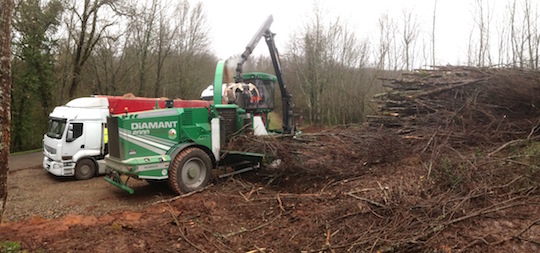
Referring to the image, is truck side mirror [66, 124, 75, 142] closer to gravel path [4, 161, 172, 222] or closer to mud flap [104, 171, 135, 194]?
gravel path [4, 161, 172, 222]

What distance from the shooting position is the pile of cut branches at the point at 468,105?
24.8ft

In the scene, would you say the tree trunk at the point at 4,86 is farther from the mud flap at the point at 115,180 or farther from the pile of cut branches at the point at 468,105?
the pile of cut branches at the point at 468,105

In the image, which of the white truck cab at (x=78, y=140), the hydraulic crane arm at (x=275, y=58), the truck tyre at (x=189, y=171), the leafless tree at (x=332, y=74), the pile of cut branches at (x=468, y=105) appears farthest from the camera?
the leafless tree at (x=332, y=74)

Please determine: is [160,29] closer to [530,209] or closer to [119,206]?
[119,206]

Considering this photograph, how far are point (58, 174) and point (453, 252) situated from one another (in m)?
10.0

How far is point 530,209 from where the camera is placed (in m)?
4.14

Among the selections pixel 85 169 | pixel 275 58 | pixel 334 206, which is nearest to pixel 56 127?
pixel 85 169

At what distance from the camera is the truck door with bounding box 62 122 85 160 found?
975 centimetres

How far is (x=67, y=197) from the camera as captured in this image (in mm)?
7676

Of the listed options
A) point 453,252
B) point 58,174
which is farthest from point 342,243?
point 58,174

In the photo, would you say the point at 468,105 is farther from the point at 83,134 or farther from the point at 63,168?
the point at 63,168

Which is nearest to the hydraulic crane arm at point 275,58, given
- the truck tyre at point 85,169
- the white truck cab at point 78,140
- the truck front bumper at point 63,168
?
the white truck cab at point 78,140

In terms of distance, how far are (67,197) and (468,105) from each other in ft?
31.3

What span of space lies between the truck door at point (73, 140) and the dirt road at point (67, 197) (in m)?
0.81
